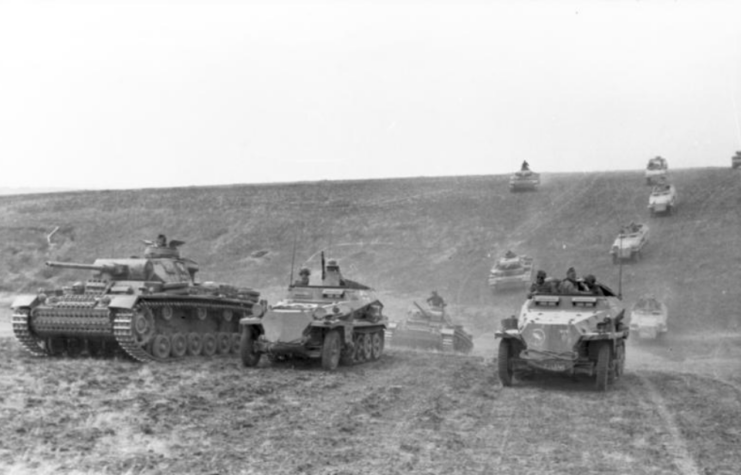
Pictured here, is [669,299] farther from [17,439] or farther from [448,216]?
[17,439]

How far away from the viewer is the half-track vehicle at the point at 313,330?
17.6 m

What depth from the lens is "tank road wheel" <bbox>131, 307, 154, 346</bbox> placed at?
18484 mm

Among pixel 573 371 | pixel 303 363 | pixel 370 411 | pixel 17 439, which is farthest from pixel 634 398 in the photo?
pixel 17 439

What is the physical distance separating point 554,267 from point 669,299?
5712 millimetres

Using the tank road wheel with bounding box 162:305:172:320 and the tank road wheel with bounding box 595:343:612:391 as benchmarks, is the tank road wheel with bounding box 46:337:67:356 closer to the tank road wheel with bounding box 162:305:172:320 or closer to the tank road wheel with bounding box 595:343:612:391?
the tank road wheel with bounding box 162:305:172:320

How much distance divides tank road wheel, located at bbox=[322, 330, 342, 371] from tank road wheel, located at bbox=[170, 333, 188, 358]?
151 inches

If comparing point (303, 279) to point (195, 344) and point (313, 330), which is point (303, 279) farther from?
point (195, 344)

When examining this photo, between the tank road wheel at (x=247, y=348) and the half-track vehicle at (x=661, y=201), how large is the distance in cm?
2669

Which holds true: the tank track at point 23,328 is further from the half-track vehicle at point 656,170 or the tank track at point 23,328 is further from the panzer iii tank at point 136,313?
the half-track vehicle at point 656,170

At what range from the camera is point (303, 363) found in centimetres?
1891

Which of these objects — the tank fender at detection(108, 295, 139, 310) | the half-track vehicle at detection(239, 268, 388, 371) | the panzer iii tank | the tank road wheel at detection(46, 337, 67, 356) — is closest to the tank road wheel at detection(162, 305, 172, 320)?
the panzer iii tank

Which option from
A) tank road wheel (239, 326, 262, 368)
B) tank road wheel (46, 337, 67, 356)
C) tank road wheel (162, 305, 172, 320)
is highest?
tank road wheel (162, 305, 172, 320)

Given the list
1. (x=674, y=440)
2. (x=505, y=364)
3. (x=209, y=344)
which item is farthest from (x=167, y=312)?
(x=674, y=440)

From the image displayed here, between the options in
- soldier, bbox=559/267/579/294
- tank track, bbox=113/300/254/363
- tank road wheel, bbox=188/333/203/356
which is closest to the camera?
soldier, bbox=559/267/579/294
